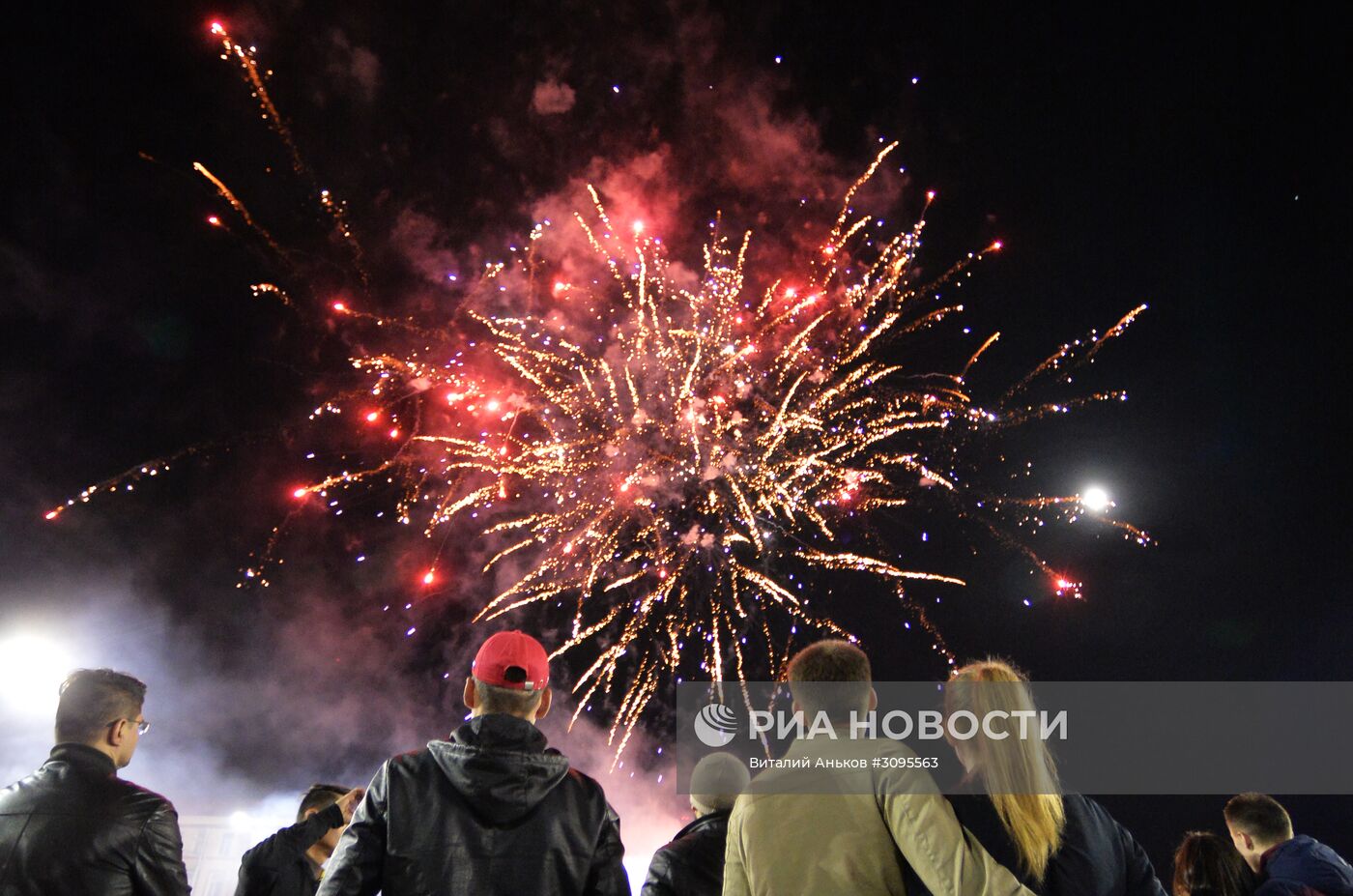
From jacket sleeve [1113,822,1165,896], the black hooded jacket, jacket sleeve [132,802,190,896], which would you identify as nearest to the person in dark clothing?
jacket sleeve [1113,822,1165,896]

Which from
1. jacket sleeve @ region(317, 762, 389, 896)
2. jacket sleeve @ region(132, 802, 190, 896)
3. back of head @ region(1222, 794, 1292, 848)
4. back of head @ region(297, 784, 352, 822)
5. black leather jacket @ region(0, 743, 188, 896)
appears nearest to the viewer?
jacket sleeve @ region(317, 762, 389, 896)

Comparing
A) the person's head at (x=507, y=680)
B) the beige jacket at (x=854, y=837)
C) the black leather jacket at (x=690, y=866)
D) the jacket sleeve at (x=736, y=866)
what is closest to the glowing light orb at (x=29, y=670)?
the black leather jacket at (x=690, y=866)

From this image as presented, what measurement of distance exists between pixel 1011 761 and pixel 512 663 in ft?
6.04

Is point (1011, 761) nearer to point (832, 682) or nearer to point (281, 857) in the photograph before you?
point (832, 682)

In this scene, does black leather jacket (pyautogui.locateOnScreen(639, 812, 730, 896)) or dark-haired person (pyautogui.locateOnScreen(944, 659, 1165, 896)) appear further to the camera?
black leather jacket (pyautogui.locateOnScreen(639, 812, 730, 896))

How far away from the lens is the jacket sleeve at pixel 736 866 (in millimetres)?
3256

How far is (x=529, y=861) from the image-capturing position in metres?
3.21

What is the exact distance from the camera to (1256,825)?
4867mm

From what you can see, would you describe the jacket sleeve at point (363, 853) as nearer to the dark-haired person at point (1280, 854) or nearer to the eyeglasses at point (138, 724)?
the eyeglasses at point (138, 724)

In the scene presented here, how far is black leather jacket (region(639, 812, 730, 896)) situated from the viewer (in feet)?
13.3

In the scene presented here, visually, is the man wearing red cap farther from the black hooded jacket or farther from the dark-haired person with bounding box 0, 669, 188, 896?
the black hooded jacket

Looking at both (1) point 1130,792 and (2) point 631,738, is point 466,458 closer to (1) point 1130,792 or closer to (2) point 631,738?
(2) point 631,738

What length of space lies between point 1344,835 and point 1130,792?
202 inches

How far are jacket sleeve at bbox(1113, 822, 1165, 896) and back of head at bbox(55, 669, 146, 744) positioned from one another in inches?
157
